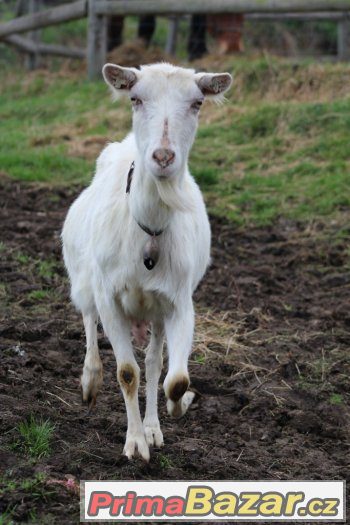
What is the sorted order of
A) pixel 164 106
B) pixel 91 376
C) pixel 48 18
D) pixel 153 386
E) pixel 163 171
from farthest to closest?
pixel 48 18 → pixel 91 376 → pixel 153 386 → pixel 164 106 → pixel 163 171

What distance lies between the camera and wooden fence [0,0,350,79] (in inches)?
568

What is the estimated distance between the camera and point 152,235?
19.1ft

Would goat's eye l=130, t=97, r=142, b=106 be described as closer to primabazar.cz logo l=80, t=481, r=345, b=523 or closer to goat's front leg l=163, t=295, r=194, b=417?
goat's front leg l=163, t=295, r=194, b=417

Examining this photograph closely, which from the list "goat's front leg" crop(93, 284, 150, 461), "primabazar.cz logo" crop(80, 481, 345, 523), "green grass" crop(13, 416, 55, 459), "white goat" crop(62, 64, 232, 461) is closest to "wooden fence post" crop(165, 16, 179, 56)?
"white goat" crop(62, 64, 232, 461)

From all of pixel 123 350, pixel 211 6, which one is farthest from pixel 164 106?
pixel 211 6

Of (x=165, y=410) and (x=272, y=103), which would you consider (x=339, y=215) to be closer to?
(x=272, y=103)

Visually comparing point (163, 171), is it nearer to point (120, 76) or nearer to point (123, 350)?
point (120, 76)

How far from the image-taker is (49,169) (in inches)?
501

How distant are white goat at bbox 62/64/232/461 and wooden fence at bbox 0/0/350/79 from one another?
28.6 ft

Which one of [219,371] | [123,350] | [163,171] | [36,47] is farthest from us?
[36,47]

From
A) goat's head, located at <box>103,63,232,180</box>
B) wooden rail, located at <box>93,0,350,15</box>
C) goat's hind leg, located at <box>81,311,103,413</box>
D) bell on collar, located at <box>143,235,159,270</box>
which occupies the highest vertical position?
wooden rail, located at <box>93,0,350,15</box>

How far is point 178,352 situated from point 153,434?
61cm

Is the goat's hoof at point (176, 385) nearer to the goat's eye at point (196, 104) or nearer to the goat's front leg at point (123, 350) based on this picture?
the goat's front leg at point (123, 350)

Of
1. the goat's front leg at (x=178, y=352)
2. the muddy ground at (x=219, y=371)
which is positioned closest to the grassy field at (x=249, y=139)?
the muddy ground at (x=219, y=371)
